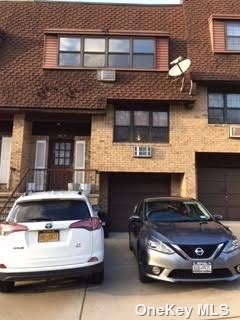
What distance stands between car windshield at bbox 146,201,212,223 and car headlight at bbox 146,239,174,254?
1.15 meters

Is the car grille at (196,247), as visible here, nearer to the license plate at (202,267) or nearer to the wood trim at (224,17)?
the license plate at (202,267)

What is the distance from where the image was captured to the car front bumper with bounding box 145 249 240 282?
21.5 feet

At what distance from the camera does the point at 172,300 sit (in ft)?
20.6

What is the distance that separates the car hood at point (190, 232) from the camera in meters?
6.82

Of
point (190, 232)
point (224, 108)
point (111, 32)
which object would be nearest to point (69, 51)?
point (111, 32)

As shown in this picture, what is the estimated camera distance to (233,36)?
641 inches

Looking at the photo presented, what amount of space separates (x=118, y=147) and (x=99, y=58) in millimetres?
3787

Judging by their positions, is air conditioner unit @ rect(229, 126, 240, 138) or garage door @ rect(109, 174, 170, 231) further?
garage door @ rect(109, 174, 170, 231)

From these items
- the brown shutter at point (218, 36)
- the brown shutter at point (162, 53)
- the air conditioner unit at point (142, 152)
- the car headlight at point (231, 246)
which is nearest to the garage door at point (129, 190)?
the air conditioner unit at point (142, 152)

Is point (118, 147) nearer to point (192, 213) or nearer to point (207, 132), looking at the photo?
point (207, 132)

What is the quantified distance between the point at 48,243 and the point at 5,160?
987 centimetres

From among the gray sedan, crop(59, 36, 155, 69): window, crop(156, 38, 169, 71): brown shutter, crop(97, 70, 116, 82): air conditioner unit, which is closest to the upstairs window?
crop(156, 38, 169, 71): brown shutter

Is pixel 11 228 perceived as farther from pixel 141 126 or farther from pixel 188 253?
pixel 141 126

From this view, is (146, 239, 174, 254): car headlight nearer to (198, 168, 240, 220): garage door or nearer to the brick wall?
the brick wall
